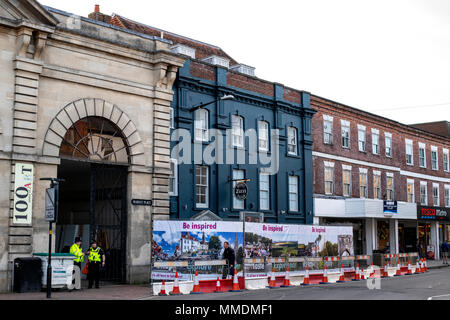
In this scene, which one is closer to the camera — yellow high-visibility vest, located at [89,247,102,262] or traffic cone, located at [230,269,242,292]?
traffic cone, located at [230,269,242,292]

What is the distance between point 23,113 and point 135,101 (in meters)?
4.88

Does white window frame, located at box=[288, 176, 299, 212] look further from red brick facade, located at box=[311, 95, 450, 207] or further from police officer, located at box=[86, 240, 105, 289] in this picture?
police officer, located at box=[86, 240, 105, 289]

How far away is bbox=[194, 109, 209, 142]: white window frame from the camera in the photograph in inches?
1034

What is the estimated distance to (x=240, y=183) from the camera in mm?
26328

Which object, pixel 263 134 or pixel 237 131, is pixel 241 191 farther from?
pixel 263 134

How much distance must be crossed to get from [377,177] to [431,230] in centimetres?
867

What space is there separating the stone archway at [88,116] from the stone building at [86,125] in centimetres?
4

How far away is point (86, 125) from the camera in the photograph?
21.6 meters

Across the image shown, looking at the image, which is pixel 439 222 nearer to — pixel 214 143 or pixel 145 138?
pixel 214 143

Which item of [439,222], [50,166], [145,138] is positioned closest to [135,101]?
[145,138]

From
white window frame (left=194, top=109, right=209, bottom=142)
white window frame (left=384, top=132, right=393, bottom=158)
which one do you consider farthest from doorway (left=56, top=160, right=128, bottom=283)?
white window frame (left=384, top=132, right=393, bottom=158)

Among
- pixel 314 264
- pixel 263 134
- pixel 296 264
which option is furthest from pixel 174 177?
pixel 314 264

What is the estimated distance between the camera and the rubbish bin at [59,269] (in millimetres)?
18500

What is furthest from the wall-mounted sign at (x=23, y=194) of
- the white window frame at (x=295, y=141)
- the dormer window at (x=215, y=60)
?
the white window frame at (x=295, y=141)
